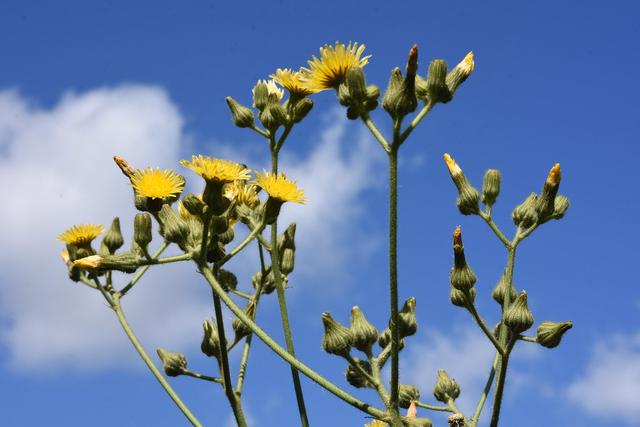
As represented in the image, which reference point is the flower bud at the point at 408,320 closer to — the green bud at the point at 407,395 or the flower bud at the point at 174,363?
the green bud at the point at 407,395

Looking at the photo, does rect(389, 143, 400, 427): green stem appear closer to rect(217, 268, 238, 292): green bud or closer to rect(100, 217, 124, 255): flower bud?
rect(217, 268, 238, 292): green bud

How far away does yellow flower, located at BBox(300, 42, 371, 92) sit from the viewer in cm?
343

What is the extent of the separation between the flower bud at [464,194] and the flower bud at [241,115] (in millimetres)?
1184

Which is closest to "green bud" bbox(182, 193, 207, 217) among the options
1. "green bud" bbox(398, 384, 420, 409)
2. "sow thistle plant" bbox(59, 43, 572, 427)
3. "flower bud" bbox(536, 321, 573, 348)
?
"sow thistle plant" bbox(59, 43, 572, 427)

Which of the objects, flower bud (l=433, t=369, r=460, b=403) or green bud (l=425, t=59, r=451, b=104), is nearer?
green bud (l=425, t=59, r=451, b=104)

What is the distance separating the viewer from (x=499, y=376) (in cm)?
331

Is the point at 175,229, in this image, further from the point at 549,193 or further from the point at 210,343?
the point at 549,193

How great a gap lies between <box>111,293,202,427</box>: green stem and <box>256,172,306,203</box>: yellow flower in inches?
44.7

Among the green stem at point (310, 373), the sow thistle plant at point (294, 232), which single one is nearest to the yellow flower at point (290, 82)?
the sow thistle plant at point (294, 232)

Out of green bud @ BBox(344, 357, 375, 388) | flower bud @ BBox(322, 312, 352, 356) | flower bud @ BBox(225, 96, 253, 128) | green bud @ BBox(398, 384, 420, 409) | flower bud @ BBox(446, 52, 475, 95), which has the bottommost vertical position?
green bud @ BBox(344, 357, 375, 388)

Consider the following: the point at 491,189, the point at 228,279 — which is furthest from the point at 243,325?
the point at 491,189

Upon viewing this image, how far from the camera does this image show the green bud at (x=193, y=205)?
3.43 meters

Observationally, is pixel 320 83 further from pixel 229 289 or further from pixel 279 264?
pixel 229 289

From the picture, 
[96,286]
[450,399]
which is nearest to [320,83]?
[450,399]
